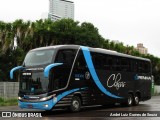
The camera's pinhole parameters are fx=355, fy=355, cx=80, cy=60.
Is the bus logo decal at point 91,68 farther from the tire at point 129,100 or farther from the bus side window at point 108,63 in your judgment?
the tire at point 129,100

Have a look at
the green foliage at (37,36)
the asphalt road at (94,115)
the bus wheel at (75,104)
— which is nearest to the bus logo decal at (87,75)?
the bus wheel at (75,104)

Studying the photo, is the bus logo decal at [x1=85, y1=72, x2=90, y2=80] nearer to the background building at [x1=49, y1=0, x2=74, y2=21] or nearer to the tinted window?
the tinted window

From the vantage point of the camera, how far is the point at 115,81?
76.9ft

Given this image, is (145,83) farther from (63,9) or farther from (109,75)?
(63,9)

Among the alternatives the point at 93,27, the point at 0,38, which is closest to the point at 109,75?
the point at 0,38

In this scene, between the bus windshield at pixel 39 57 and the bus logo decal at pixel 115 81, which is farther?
the bus logo decal at pixel 115 81

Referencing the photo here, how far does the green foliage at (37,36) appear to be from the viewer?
39625mm

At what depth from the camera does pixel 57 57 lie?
18.5 metres

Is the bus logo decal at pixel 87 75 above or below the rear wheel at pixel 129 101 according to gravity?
above

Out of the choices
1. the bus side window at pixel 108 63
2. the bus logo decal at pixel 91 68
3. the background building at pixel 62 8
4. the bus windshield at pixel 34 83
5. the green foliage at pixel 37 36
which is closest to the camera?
the bus windshield at pixel 34 83

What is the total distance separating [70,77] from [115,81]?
5222 millimetres

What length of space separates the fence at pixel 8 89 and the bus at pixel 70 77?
1039 cm

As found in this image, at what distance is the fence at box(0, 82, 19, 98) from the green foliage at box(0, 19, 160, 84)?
7060 millimetres

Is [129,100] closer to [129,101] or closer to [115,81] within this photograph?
[129,101]
